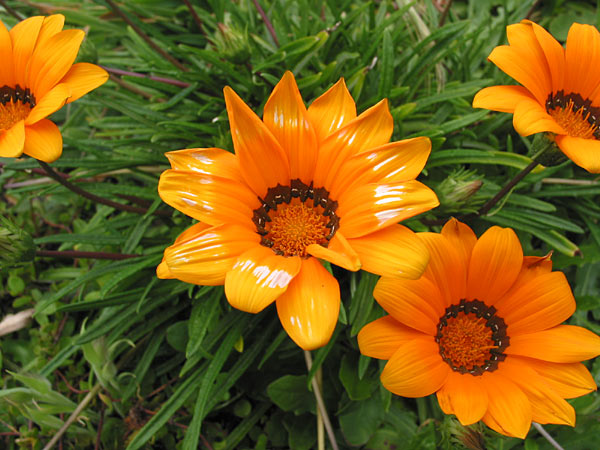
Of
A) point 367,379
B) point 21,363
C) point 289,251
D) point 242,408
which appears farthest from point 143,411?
point 289,251

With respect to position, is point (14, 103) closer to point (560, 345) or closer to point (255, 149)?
point (255, 149)

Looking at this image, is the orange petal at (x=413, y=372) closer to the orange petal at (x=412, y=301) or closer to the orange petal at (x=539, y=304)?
the orange petal at (x=412, y=301)

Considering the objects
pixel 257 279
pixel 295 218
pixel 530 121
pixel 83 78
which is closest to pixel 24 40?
pixel 83 78

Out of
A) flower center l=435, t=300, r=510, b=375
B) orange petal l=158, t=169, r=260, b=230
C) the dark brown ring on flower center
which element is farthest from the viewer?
the dark brown ring on flower center

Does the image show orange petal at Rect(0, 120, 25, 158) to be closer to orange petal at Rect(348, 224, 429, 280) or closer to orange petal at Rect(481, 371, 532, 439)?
orange petal at Rect(348, 224, 429, 280)

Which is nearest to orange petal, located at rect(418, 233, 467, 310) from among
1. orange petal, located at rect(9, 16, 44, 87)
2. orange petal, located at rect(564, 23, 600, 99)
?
orange petal, located at rect(564, 23, 600, 99)

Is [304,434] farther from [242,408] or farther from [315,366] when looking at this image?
[315,366]
